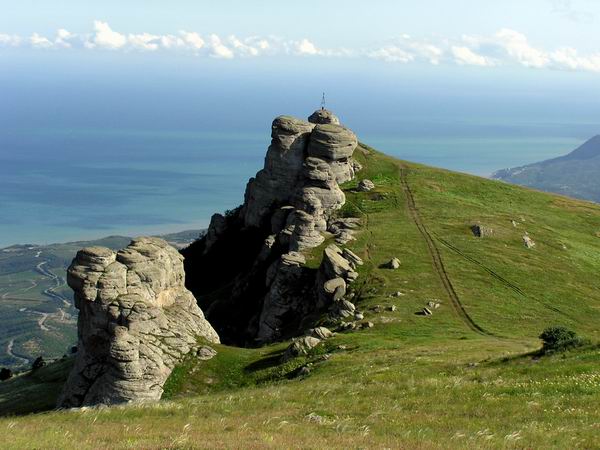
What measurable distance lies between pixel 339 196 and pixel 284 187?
9253 mm

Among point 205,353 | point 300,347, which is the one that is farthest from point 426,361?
point 205,353

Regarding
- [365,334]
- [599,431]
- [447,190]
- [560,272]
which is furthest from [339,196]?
[599,431]

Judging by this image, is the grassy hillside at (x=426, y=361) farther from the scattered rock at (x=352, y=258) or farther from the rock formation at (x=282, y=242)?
the rock formation at (x=282, y=242)

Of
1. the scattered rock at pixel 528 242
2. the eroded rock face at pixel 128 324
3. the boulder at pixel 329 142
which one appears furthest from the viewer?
the boulder at pixel 329 142

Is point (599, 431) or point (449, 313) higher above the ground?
point (599, 431)

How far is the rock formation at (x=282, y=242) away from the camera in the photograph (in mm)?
74562

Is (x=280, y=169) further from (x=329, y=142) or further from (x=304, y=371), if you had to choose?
(x=304, y=371)

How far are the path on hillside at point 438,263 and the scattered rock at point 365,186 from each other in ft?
18.1

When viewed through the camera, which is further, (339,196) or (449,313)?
(339,196)

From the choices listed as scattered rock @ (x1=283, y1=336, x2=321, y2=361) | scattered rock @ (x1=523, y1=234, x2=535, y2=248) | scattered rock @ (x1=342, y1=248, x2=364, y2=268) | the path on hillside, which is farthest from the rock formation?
scattered rock @ (x1=523, y1=234, x2=535, y2=248)

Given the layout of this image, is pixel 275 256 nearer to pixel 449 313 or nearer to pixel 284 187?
pixel 284 187

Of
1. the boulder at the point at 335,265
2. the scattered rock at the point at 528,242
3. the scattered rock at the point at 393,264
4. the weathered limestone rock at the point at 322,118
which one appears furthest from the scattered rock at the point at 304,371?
the weathered limestone rock at the point at 322,118

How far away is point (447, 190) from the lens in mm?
111125

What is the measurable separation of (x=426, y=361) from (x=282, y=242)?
154 feet
